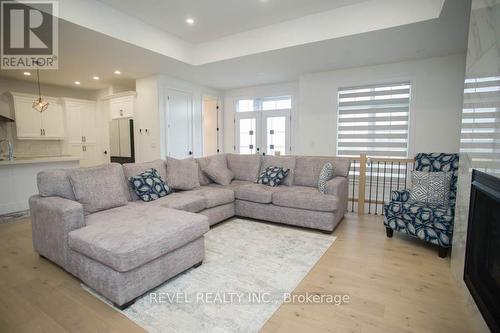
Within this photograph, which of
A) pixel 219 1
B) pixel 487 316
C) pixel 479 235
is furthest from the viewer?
pixel 219 1

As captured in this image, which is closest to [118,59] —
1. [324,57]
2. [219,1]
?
[219,1]

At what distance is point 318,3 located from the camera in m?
3.32

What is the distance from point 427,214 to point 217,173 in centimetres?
284

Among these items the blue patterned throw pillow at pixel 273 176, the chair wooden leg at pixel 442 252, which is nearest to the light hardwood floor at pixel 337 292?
the chair wooden leg at pixel 442 252

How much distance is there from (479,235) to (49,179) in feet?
11.4

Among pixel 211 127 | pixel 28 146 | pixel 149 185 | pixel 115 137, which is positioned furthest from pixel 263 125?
pixel 28 146

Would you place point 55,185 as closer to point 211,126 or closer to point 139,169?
point 139,169

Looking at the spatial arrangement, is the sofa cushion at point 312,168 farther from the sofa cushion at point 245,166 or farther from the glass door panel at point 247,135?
the glass door panel at point 247,135

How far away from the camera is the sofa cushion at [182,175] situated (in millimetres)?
3488

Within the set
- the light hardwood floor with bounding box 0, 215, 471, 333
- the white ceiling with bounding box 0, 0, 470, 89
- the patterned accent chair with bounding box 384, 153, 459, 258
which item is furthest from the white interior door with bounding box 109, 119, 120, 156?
the patterned accent chair with bounding box 384, 153, 459, 258

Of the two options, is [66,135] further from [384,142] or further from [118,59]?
[384,142]

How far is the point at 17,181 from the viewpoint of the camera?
4.23 meters

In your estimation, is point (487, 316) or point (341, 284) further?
point (341, 284)

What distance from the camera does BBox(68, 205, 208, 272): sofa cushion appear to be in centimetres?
171
